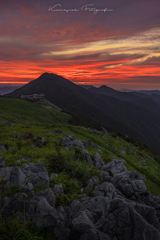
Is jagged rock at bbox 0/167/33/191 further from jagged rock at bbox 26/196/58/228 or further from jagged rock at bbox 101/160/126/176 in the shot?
jagged rock at bbox 101/160/126/176

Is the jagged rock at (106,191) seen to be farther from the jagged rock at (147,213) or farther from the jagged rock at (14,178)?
the jagged rock at (14,178)

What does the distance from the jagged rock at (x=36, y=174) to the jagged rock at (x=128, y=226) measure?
3.54 m

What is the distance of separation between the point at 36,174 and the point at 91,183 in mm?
3353

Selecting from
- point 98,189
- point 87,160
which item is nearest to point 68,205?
point 98,189

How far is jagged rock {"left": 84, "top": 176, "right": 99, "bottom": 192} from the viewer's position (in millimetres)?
8543

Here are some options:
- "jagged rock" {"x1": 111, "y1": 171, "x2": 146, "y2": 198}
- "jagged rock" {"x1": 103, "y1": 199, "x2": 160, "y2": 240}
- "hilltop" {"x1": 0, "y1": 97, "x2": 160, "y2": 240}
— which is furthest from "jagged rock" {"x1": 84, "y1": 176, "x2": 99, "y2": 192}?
"jagged rock" {"x1": 103, "y1": 199, "x2": 160, "y2": 240}

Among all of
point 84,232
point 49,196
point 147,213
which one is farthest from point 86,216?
point 147,213

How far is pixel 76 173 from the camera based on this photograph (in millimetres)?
10039

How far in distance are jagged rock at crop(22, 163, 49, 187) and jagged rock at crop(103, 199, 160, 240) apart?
11.6 ft

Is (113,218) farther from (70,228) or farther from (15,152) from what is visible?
(15,152)

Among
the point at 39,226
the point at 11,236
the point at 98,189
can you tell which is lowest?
the point at 98,189

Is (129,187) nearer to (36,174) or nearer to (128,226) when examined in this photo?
(128,226)

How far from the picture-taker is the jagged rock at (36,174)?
24.1 ft

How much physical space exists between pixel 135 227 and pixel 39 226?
3.20 m
